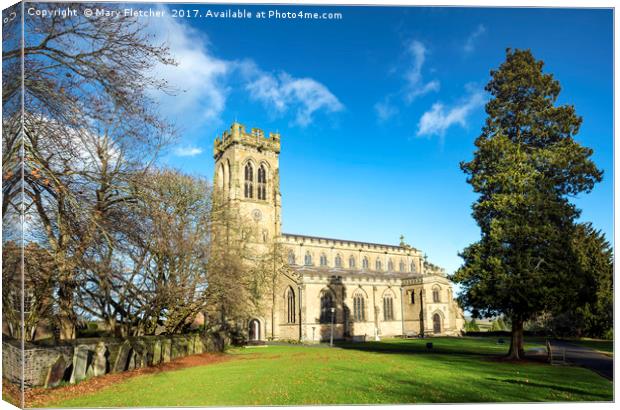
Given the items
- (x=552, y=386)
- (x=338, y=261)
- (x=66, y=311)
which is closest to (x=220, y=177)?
(x=338, y=261)

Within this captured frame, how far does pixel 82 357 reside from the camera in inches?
618

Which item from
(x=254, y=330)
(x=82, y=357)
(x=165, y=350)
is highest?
(x=82, y=357)

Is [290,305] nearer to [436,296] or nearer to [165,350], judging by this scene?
[436,296]

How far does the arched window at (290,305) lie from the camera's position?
47062mm

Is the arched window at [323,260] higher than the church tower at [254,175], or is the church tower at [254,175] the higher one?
the church tower at [254,175]

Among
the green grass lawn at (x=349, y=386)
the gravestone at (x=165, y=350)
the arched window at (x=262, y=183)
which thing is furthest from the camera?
the arched window at (x=262, y=183)

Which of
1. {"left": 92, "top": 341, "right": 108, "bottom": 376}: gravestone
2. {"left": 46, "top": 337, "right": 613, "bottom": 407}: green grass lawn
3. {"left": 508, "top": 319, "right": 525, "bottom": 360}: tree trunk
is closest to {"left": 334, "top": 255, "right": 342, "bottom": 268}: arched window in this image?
{"left": 508, "top": 319, "right": 525, "bottom": 360}: tree trunk

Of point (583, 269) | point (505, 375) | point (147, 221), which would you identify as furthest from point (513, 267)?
point (147, 221)

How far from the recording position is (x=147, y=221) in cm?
1484

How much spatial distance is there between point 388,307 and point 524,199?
113ft

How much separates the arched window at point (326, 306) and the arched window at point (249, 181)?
1338 centimetres

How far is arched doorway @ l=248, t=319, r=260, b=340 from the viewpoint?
4619 centimetres

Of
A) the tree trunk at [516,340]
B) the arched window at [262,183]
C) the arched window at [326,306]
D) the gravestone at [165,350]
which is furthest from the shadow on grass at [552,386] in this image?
the arched window at [262,183]

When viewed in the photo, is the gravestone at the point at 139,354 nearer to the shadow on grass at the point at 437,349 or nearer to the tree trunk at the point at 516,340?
the shadow on grass at the point at 437,349
